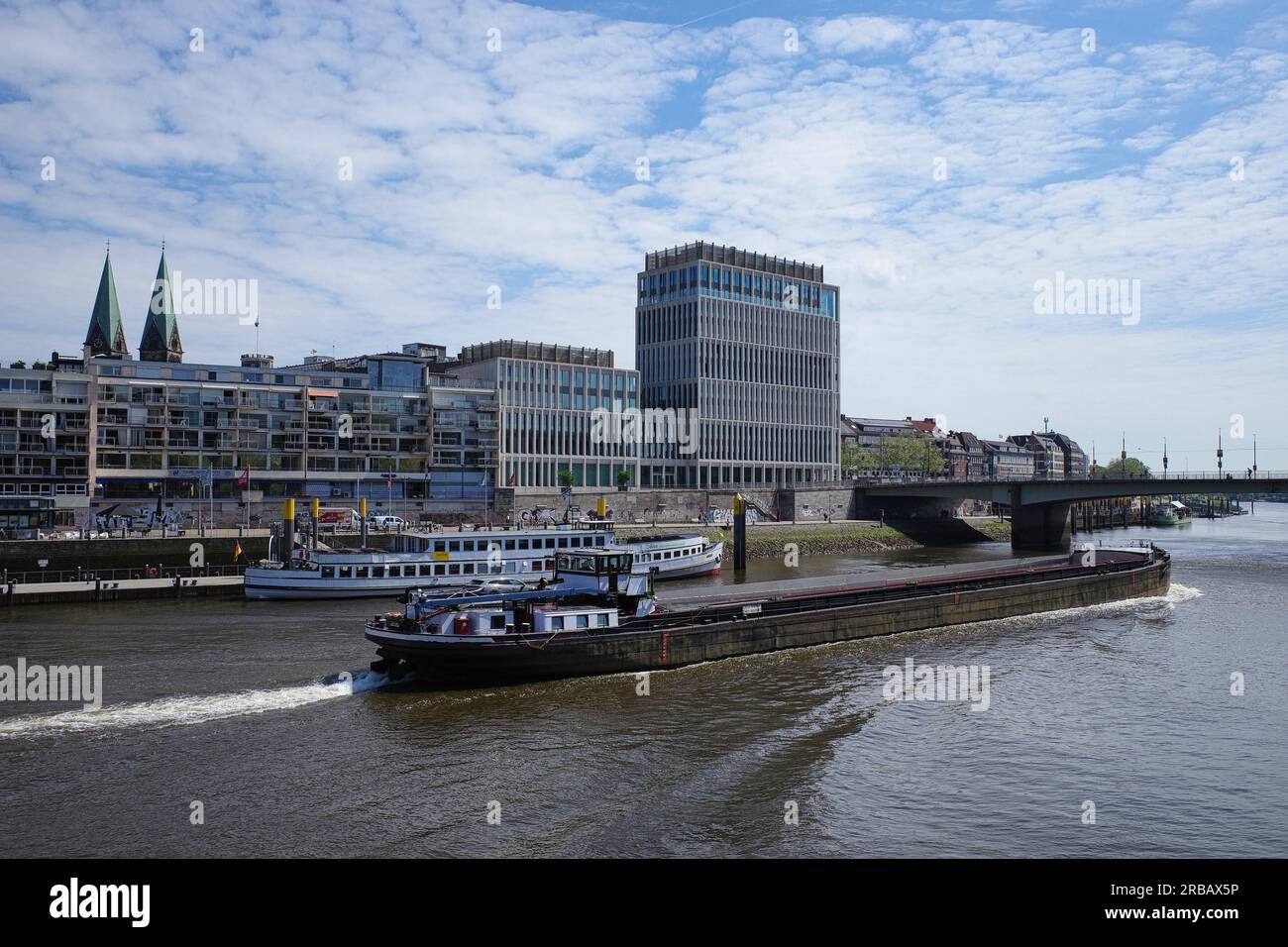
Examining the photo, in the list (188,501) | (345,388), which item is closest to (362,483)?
(345,388)

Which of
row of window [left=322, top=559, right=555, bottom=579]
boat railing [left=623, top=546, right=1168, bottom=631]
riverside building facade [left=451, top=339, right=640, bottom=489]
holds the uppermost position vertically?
riverside building facade [left=451, top=339, right=640, bottom=489]

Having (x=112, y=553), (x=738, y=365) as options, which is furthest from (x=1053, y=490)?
(x=112, y=553)

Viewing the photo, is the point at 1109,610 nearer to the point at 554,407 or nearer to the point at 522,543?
the point at 522,543

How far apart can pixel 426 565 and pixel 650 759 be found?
43896 mm

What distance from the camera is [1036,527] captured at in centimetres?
12812

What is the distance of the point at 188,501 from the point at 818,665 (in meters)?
77.8

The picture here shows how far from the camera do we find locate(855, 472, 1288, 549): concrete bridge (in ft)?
349

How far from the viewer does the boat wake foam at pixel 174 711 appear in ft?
109

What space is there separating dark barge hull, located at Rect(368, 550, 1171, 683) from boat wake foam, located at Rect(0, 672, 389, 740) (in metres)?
4.24

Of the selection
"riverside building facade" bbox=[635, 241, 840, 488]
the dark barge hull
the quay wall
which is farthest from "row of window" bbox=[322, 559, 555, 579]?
"riverside building facade" bbox=[635, 241, 840, 488]

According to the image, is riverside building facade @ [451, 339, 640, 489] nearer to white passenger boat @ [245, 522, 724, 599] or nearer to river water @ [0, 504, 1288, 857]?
white passenger boat @ [245, 522, 724, 599]

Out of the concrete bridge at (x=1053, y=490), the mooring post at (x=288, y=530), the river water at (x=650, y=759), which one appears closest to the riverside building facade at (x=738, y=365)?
the concrete bridge at (x=1053, y=490)

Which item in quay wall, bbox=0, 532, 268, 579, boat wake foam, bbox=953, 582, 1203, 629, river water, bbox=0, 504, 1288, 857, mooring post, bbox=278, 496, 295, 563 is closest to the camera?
river water, bbox=0, 504, 1288, 857
